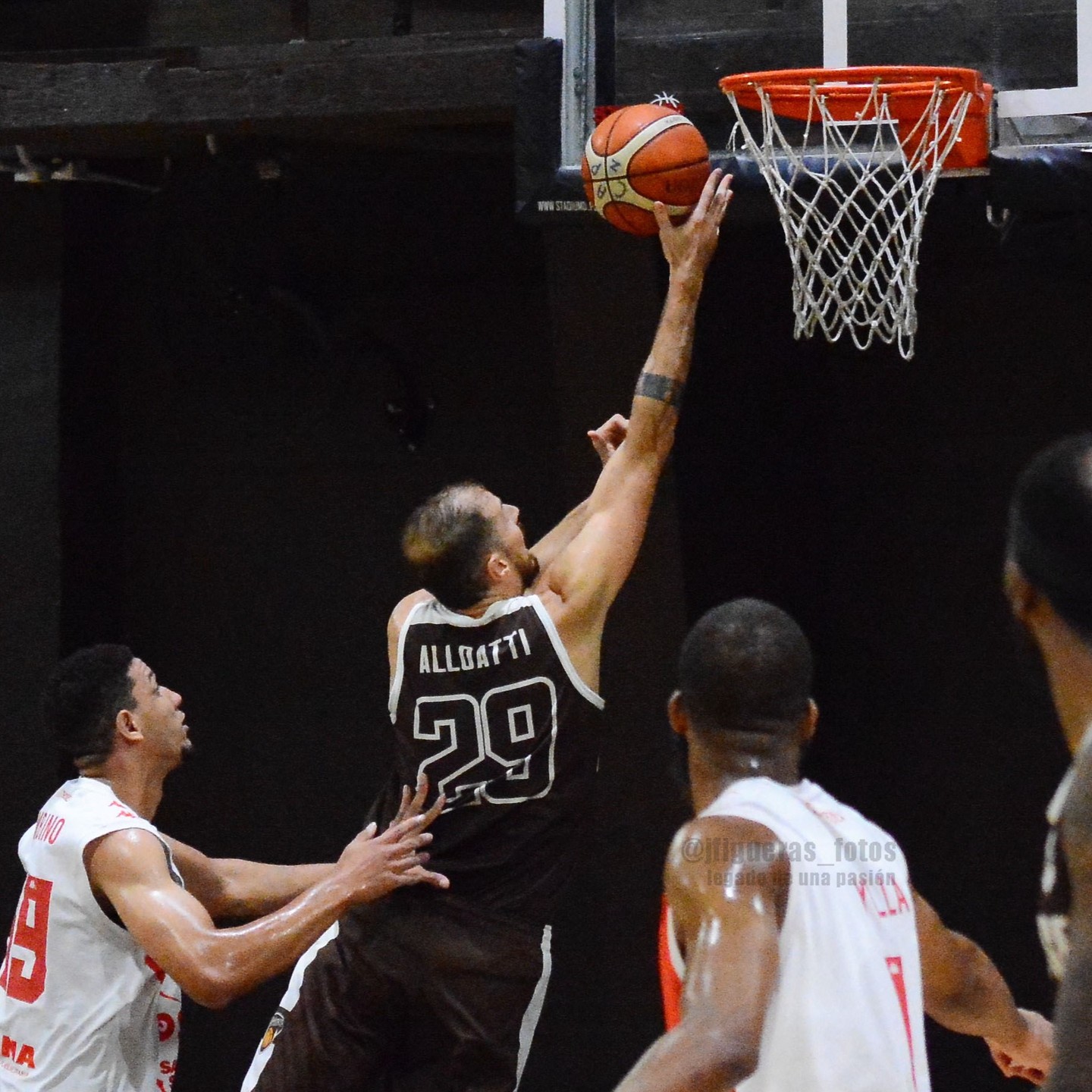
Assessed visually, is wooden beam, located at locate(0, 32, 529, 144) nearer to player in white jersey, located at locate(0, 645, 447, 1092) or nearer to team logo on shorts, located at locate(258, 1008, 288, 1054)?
player in white jersey, located at locate(0, 645, 447, 1092)

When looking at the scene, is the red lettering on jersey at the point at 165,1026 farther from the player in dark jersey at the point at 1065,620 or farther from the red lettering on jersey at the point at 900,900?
the player in dark jersey at the point at 1065,620

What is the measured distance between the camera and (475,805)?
159 inches

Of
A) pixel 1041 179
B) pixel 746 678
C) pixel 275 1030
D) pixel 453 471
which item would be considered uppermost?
pixel 1041 179

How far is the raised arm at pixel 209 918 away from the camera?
371cm

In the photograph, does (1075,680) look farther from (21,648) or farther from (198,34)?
(198,34)

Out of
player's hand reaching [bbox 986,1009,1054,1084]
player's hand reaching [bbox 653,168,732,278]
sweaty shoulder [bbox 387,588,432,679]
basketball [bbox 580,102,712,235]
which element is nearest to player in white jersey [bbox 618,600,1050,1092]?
player's hand reaching [bbox 986,1009,1054,1084]

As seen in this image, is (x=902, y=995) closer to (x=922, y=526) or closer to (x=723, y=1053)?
(x=723, y=1053)

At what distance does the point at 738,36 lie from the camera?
5027mm

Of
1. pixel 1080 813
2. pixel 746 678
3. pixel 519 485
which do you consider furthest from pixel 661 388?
pixel 519 485

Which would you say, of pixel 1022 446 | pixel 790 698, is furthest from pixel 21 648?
pixel 790 698

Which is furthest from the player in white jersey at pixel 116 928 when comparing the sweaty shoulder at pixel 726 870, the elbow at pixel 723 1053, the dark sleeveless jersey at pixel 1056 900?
the dark sleeveless jersey at pixel 1056 900

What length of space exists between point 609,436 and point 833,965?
2.35 meters

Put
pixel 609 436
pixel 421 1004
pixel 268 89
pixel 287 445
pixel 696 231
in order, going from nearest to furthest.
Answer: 1. pixel 421 1004
2. pixel 696 231
3. pixel 609 436
4. pixel 268 89
5. pixel 287 445

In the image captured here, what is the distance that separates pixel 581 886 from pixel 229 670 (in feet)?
5.94
